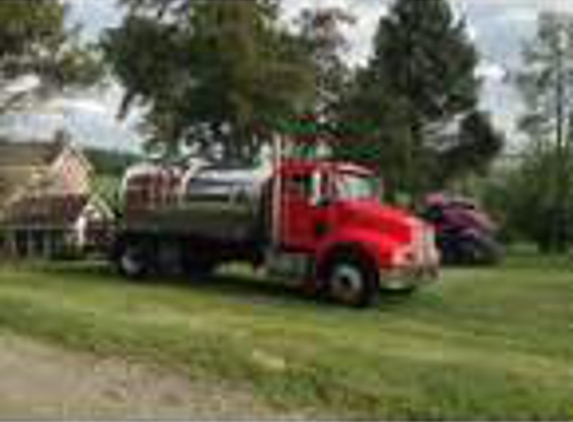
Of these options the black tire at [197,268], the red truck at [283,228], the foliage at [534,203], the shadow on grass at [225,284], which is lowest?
the shadow on grass at [225,284]

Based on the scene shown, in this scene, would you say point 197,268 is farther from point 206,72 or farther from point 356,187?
point 206,72

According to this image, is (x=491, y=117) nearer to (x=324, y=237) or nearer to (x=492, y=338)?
(x=324, y=237)

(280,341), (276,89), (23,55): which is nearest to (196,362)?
(280,341)

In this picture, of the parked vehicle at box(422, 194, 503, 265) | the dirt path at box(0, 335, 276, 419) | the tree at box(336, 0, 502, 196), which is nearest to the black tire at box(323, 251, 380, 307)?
the dirt path at box(0, 335, 276, 419)

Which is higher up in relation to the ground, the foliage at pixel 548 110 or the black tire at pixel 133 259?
the foliage at pixel 548 110

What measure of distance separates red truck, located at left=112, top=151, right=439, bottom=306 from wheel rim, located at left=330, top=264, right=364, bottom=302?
0.06 feet

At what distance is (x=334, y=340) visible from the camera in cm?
1528

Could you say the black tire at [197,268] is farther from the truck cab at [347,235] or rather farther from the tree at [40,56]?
the tree at [40,56]

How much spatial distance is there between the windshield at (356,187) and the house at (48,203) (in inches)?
918

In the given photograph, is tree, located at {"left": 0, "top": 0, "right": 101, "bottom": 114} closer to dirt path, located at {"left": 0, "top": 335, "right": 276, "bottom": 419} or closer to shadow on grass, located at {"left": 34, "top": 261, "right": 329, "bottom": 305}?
shadow on grass, located at {"left": 34, "top": 261, "right": 329, "bottom": 305}

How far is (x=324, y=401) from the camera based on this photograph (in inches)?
476

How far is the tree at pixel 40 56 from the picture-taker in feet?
113

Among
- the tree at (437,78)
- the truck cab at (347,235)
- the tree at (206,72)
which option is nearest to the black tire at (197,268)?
the truck cab at (347,235)

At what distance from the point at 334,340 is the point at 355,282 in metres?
6.28
